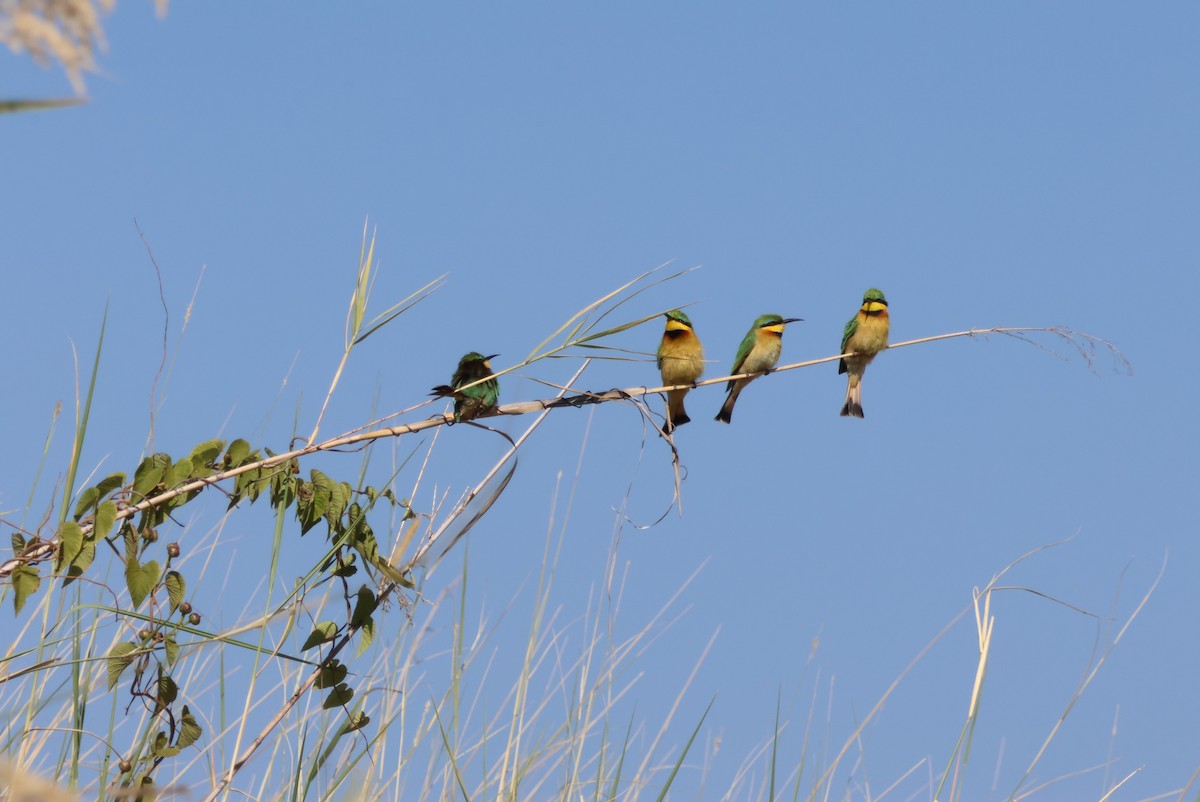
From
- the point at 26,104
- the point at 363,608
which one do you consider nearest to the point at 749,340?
the point at 363,608

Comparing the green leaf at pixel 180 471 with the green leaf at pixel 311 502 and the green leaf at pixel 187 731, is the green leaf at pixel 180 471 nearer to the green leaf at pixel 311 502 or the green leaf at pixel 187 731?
the green leaf at pixel 311 502

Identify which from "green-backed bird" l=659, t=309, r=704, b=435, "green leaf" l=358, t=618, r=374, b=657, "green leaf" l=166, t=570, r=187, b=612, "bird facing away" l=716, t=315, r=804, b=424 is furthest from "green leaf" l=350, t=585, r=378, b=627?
"bird facing away" l=716, t=315, r=804, b=424

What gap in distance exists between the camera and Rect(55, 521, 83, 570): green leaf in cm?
209

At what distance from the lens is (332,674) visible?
2541mm

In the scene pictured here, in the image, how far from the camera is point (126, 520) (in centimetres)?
226

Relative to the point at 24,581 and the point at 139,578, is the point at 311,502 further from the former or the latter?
the point at 24,581

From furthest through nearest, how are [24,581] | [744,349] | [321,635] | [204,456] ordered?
[744,349]
[321,635]
[204,456]
[24,581]

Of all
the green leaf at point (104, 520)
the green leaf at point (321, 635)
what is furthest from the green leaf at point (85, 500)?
the green leaf at point (321, 635)

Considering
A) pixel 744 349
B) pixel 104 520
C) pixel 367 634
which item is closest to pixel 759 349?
pixel 744 349

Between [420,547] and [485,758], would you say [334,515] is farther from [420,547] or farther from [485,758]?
[485,758]

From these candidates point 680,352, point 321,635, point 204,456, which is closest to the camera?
point 204,456

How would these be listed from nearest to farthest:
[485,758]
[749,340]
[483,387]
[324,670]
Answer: [324,670] → [485,758] → [483,387] → [749,340]

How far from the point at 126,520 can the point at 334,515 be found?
14.6 inches

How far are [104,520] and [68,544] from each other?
0.23 feet
